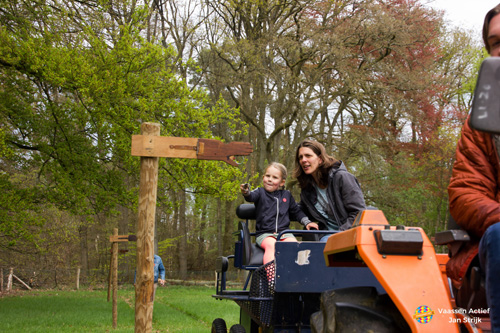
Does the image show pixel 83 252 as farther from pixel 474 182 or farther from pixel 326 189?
pixel 474 182

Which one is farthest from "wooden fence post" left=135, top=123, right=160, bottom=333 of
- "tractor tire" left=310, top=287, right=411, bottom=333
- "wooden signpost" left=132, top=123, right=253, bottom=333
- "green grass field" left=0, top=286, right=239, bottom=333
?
"green grass field" left=0, top=286, right=239, bottom=333

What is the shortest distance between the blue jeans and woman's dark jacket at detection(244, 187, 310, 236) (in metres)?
3.89

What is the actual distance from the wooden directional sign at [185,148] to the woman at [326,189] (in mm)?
999

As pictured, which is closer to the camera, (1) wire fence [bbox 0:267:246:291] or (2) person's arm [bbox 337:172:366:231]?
(2) person's arm [bbox 337:172:366:231]

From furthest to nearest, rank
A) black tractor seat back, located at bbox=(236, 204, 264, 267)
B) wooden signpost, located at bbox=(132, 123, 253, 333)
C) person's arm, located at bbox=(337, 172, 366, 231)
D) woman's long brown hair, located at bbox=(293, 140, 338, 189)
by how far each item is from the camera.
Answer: wooden signpost, located at bbox=(132, 123, 253, 333) → black tractor seat back, located at bbox=(236, 204, 264, 267) → woman's long brown hair, located at bbox=(293, 140, 338, 189) → person's arm, located at bbox=(337, 172, 366, 231)

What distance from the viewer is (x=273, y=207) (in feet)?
18.5

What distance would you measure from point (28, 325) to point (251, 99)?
14.3m

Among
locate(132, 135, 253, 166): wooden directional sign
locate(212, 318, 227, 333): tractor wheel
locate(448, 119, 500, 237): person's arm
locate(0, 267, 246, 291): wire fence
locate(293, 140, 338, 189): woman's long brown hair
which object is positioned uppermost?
locate(132, 135, 253, 166): wooden directional sign

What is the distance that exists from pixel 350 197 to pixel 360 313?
2877 millimetres

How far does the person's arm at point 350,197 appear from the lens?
184 inches

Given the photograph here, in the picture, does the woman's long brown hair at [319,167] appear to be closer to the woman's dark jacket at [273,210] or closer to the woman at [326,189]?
the woman at [326,189]

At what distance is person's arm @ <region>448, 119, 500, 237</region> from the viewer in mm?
1857

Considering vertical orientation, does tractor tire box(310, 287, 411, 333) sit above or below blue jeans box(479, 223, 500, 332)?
below

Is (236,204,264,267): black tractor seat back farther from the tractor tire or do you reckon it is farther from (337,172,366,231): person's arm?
the tractor tire
